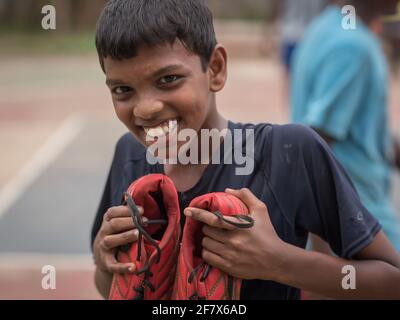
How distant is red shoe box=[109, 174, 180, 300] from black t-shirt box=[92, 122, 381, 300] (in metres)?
0.10

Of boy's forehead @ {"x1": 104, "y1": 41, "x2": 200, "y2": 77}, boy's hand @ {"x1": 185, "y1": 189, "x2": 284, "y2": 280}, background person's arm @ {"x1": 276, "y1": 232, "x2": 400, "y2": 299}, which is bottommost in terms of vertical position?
background person's arm @ {"x1": 276, "y1": 232, "x2": 400, "y2": 299}

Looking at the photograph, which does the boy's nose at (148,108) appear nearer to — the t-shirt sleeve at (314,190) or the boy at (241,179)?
the boy at (241,179)

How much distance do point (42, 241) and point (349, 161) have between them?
11.2ft

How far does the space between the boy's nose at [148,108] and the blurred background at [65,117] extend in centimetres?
82

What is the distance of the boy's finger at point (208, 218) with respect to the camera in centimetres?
167

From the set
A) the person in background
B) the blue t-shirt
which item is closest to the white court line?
the person in background

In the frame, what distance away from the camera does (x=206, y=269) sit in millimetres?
1729

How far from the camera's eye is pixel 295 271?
5.87ft

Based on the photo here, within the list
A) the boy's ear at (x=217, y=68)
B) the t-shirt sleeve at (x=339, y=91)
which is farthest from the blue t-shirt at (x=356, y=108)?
the boy's ear at (x=217, y=68)

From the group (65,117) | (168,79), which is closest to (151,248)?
(168,79)

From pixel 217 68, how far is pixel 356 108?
1381 mm

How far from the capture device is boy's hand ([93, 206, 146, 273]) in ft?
5.81

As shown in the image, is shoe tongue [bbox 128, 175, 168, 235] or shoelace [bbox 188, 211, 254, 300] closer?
→ shoelace [bbox 188, 211, 254, 300]

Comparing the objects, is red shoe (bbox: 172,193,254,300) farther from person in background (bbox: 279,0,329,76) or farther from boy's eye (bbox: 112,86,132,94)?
person in background (bbox: 279,0,329,76)
